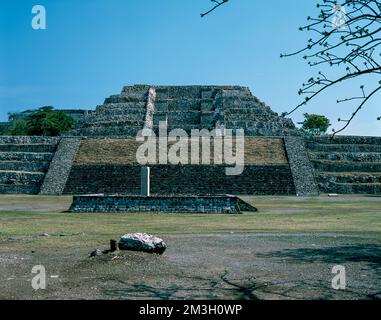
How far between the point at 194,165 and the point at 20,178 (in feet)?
39.0

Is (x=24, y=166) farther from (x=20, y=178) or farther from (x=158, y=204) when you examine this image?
(x=158, y=204)

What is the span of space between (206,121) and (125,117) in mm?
7549

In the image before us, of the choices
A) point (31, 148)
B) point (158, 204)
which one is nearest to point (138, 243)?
point (158, 204)

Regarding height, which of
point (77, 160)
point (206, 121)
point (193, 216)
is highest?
point (206, 121)

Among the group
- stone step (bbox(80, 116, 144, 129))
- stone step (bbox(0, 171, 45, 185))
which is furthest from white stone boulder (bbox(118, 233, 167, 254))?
stone step (bbox(80, 116, 144, 129))

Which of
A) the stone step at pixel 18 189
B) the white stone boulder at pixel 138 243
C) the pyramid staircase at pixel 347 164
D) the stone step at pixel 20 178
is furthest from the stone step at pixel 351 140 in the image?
the white stone boulder at pixel 138 243

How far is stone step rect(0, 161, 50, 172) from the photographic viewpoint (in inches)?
1441

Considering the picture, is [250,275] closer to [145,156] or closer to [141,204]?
[141,204]

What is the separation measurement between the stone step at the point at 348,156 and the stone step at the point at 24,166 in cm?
1945

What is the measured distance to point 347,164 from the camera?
3688 cm

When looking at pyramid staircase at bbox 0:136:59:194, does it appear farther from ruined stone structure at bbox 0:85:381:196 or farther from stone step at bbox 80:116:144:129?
stone step at bbox 80:116:144:129

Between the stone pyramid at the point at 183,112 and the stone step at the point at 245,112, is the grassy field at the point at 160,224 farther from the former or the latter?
the stone step at the point at 245,112
